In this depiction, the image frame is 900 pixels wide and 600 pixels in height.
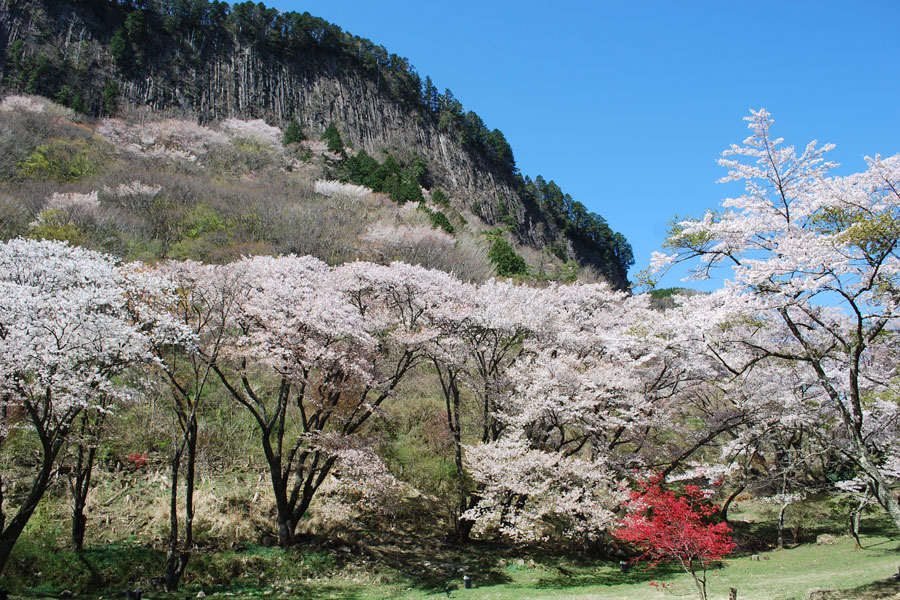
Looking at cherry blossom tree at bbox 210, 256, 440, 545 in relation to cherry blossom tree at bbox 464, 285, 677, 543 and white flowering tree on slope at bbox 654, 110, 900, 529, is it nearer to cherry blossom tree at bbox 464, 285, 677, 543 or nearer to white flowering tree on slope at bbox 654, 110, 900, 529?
cherry blossom tree at bbox 464, 285, 677, 543

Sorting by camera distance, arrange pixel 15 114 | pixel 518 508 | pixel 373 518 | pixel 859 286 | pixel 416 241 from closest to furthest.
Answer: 1. pixel 859 286
2. pixel 518 508
3. pixel 373 518
4. pixel 416 241
5. pixel 15 114

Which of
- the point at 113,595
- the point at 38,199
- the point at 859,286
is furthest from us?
the point at 38,199

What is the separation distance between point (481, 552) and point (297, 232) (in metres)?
20.1

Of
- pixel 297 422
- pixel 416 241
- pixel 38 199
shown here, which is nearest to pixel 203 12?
pixel 38 199

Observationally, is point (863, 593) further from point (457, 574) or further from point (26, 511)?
point (26, 511)

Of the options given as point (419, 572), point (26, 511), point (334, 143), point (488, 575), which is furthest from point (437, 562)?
point (334, 143)

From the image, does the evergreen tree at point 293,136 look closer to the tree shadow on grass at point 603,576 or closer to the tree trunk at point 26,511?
the tree trunk at point 26,511

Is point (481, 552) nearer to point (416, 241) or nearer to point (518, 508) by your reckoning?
point (518, 508)

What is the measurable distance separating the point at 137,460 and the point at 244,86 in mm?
57703

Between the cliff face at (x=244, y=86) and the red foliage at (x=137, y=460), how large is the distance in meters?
45.8

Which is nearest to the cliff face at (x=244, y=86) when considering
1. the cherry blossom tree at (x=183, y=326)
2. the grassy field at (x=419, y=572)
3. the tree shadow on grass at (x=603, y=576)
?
the cherry blossom tree at (x=183, y=326)

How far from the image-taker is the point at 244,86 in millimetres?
60719

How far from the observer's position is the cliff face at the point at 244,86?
162 feet

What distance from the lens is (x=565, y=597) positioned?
395 inches
